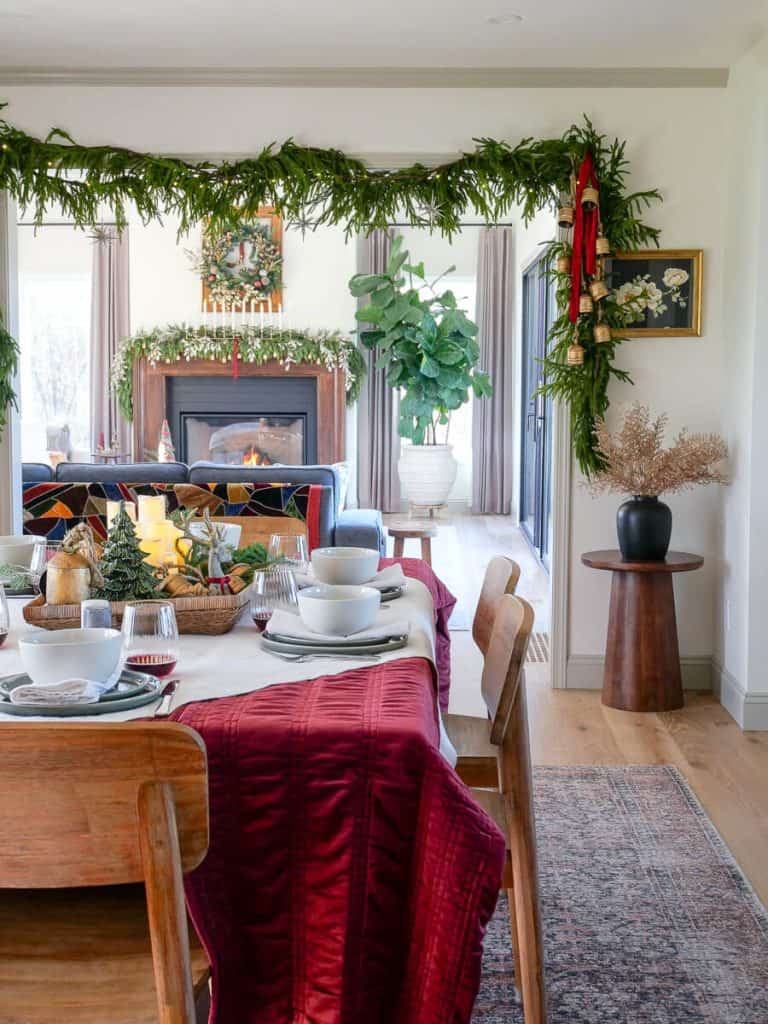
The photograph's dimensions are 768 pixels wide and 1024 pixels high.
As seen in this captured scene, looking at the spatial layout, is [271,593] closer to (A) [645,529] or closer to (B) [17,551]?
(B) [17,551]

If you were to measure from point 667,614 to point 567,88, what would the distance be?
216cm

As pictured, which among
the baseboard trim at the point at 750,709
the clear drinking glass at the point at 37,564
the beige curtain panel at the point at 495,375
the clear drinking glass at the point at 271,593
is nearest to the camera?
the clear drinking glass at the point at 271,593

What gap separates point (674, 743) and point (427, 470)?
591 centimetres

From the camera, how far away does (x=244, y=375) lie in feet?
31.2

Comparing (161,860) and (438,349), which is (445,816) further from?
(438,349)

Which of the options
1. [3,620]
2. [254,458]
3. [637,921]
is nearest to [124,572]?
[3,620]

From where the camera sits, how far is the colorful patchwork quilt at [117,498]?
5344 mm

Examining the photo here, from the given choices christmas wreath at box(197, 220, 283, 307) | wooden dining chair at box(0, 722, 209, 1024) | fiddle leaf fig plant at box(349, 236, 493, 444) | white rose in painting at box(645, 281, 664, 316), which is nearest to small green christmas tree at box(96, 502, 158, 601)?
wooden dining chair at box(0, 722, 209, 1024)

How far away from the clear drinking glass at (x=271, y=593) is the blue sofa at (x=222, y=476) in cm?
332

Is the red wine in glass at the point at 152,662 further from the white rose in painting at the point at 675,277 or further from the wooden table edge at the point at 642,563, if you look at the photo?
the white rose in painting at the point at 675,277

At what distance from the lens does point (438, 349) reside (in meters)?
9.30

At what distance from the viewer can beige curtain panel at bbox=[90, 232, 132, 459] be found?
10.1m

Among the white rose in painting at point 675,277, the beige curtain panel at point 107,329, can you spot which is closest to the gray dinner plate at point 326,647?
the white rose in painting at point 675,277

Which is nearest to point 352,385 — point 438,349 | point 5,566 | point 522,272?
point 438,349
